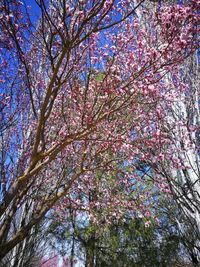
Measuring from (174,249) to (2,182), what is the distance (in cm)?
629

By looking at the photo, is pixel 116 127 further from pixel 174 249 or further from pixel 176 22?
pixel 174 249

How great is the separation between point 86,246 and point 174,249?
2.87 m

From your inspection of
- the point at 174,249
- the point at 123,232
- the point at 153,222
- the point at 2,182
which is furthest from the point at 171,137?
the point at 174,249

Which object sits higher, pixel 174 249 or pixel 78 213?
pixel 78 213

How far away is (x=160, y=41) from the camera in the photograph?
12.0ft

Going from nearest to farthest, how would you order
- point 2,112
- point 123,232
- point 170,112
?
1. point 2,112
2. point 170,112
3. point 123,232

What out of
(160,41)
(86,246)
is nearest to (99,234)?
(86,246)

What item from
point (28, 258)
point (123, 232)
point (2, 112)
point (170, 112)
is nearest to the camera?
point (2, 112)

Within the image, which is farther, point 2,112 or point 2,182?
point 2,112

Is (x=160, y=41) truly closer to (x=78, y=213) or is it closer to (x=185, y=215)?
(x=185, y=215)

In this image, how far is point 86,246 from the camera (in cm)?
802

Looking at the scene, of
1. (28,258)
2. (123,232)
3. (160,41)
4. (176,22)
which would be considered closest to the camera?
(176,22)

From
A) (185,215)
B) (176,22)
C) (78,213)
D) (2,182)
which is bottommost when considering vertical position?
(185,215)

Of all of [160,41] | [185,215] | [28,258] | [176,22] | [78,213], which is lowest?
[28,258]
